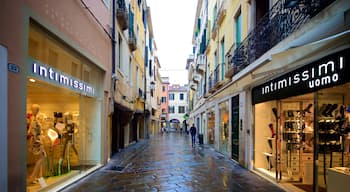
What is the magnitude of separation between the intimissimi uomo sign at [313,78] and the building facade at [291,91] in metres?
0.02

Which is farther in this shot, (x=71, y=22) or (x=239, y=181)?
(x=239, y=181)

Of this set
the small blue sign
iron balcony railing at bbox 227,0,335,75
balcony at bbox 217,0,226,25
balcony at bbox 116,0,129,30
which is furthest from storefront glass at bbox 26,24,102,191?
balcony at bbox 217,0,226,25

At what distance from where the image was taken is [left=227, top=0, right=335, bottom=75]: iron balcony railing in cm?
605

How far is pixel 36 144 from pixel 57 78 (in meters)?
1.73

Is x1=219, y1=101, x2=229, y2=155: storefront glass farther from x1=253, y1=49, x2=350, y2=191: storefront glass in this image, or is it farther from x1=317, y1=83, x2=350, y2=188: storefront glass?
x1=317, y1=83, x2=350, y2=188: storefront glass

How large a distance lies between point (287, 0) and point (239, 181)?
4.76 metres

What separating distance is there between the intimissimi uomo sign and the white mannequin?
6.06 metres

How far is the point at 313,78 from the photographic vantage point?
244 inches

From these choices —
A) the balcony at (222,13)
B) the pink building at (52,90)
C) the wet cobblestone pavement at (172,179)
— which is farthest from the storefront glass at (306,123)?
the balcony at (222,13)

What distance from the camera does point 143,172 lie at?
10188 millimetres

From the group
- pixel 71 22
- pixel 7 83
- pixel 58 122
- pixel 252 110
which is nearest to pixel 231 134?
pixel 252 110

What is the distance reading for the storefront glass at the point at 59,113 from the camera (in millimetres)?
6602

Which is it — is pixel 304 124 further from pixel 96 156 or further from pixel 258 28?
pixel 96 156

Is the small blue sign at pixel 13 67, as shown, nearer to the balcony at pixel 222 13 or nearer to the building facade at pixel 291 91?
the building facade at pixel 291 91
